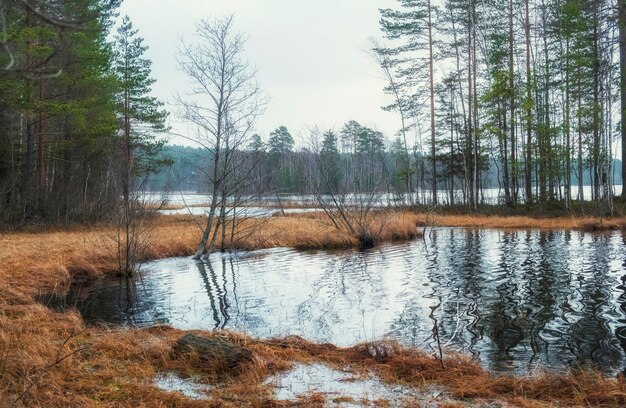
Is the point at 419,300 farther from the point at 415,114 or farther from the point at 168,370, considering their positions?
the point at 415,114

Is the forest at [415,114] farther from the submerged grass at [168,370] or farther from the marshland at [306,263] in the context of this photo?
the submerged grass at [168,370]

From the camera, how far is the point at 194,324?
26.3 ft

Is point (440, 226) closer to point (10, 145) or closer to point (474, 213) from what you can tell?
point (474, 213)

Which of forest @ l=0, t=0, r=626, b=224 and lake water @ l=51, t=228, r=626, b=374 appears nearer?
lake water @ l=51, t=228, r=626, b=374

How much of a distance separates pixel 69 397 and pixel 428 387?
3270 millimetres

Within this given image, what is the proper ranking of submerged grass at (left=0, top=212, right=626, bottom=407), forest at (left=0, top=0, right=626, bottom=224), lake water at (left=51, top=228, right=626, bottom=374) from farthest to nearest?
forest at (left=0, top=0, right=626, bottom=224)
lake water at (left=51, top=228, right=626, bottom=374)
submerged grass at (left=0, top=212, right=626, bottom=407)

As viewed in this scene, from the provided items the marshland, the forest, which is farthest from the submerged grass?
the forest

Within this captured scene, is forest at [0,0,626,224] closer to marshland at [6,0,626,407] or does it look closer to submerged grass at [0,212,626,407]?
marshland at [6,0,626,407]

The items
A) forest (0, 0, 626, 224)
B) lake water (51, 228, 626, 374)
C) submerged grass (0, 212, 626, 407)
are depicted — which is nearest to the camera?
submerged grass (0, 212, 626, 407)

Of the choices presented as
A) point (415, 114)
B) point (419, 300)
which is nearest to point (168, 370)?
point (419, 300)

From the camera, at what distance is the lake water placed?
6504 mm

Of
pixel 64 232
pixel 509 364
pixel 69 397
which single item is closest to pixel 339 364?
pixel 509 364

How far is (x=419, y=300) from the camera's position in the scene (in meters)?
9.09

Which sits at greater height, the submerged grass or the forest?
the forest
